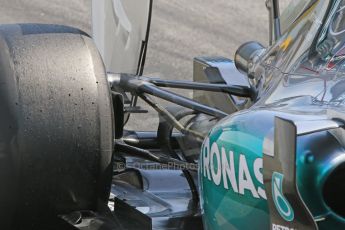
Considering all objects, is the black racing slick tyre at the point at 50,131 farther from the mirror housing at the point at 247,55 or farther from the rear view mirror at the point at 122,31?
the rear view mirror at the point at 122,31

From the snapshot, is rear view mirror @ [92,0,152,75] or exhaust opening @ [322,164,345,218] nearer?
exhaust opening @ [322,164,345,218]

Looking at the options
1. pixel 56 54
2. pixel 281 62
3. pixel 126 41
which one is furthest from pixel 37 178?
pixel 126 41

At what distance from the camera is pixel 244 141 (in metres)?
1.84

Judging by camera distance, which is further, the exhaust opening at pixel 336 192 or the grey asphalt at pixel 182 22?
the grey asphalt at pixel 182 22

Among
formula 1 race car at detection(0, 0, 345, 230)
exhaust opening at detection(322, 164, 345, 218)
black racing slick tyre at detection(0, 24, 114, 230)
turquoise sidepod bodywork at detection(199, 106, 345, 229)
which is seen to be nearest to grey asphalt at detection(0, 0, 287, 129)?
formula 1 race car at detection(0, 0, 345, 230)

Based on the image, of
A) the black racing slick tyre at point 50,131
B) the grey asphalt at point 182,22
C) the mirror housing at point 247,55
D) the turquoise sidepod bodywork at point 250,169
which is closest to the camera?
the turquoise sidepod bodywork at point 250,169

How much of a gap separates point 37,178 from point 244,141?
88cm

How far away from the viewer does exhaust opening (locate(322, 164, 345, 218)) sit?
1.57 metres

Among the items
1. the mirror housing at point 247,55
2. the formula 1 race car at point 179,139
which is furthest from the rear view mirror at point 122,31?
the mirror housing at point 247,55

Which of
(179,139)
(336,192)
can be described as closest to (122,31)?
(179,139)

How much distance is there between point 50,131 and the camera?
2.52 m

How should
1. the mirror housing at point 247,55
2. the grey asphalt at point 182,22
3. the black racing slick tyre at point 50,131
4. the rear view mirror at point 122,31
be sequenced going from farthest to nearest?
the grey asphalt at point 182,22
the rear view mirror at point 122,31
the mirror housing at point 247,55
the black racing slick tyre at point 50,131

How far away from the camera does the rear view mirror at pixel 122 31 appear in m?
3.75

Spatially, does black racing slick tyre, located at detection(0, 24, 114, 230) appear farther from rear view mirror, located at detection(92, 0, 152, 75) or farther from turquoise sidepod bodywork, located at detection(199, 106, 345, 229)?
rear view mirror, located at detection(92, 0, 152, 75)
